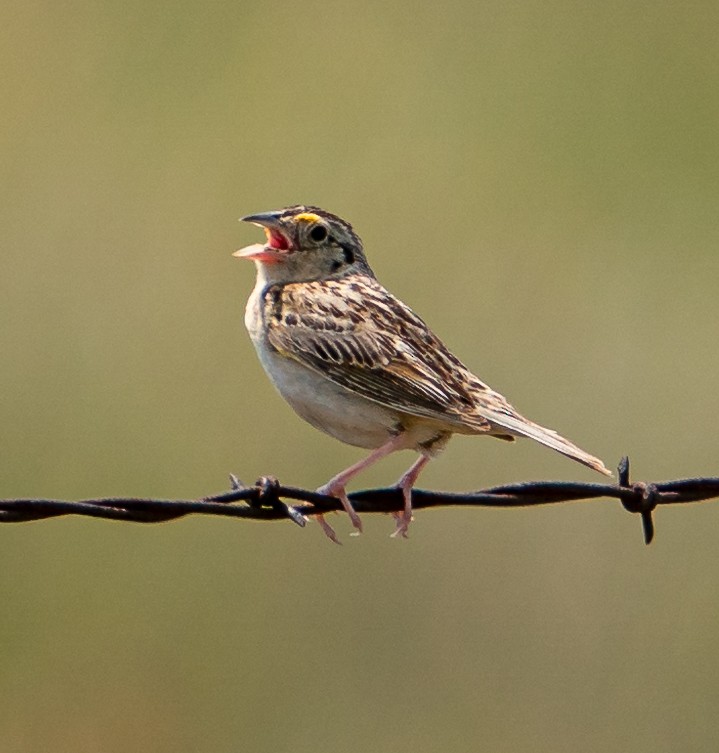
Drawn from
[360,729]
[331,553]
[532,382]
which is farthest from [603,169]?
[360,729]

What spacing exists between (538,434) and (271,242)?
7.12 feet

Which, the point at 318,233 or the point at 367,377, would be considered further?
the point at 318,233

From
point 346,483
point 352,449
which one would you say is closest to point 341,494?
point 346,483

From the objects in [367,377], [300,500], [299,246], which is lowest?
[300,500]

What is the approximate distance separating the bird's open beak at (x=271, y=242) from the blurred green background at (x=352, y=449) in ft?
11.6

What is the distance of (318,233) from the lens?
9570 mm

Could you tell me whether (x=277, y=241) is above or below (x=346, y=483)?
above

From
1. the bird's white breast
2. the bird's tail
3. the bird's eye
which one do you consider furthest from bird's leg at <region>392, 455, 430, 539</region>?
the bird's eye

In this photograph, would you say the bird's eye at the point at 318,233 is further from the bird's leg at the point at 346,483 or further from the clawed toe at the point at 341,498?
the clawed toe at the point at 341,498

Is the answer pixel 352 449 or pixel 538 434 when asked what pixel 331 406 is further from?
pixel 352 449

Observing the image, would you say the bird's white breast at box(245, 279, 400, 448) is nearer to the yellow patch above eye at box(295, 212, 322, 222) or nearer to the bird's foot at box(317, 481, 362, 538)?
the bird's foot at box(317, 481, 362, 538)

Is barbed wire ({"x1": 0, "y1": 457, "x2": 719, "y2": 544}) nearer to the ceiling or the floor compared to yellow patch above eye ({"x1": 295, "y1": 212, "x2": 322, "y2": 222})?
nearer to the floor

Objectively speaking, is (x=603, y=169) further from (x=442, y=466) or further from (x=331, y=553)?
(x=331, y=553)

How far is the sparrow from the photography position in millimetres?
8242
